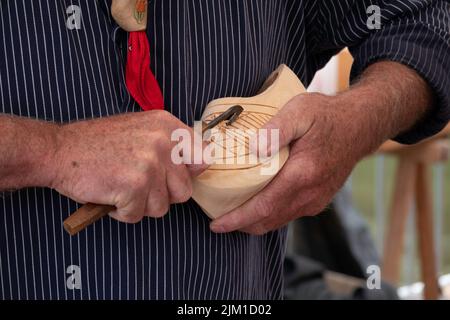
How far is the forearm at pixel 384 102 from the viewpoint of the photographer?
1.09 m

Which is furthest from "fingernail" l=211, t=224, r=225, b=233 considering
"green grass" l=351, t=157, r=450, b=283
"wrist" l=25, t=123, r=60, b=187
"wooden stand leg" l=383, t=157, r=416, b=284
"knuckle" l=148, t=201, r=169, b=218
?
"green grass" l=351, t=157, r=450, b=283

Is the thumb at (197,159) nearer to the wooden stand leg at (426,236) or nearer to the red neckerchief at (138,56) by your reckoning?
the red neckerchief at (138,56)

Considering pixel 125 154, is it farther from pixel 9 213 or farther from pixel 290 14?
pixel 290 14

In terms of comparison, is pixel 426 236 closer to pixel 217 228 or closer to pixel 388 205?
pixel 388 205

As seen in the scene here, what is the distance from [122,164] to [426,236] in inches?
74.6

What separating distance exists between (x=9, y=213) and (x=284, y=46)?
0.48m

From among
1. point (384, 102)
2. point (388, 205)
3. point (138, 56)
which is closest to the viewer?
point (138, 56)

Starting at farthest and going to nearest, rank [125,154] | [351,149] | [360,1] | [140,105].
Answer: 1. [360,1]
2. [351,149]
3. [140,105]
4. [125,154]

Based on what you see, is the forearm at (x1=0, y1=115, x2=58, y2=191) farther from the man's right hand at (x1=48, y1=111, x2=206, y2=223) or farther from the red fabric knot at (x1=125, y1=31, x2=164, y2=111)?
the red fabric knot at (x1=125, y1=31, x2=164, y2=111)

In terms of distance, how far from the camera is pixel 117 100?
95cm

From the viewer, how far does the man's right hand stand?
828mm

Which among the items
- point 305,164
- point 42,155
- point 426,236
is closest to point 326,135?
point 305,164

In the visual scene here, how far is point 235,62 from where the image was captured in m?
1.03
